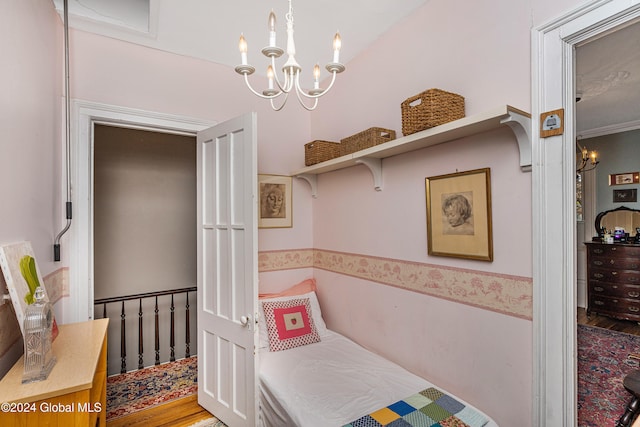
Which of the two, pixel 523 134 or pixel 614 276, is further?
pixel 614 276

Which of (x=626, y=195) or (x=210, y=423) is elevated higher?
(x=626, y=195)

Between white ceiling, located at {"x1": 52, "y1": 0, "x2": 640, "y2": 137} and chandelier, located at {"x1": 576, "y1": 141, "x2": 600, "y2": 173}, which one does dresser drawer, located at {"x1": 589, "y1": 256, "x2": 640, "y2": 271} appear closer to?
chandelier, located at {"x1": 576, "y1": 141, "x2": 600, "y2": 173}

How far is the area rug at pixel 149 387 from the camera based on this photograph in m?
2.47

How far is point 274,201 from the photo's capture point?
290 cm

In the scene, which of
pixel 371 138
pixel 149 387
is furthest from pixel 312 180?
pixel 149 387

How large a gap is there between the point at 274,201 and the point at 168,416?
182cm

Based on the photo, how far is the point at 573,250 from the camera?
4.43ft

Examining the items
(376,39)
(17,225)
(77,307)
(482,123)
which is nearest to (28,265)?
(17,225)

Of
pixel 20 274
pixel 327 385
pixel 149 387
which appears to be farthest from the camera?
pixel 149 387

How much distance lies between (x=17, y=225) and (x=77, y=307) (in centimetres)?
98

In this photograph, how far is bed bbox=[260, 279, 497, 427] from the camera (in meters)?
1.56

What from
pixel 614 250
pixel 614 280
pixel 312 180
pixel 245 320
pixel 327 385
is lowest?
pixel 327 385

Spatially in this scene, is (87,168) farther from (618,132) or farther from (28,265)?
(618,132)

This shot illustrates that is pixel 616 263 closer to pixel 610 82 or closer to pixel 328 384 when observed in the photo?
pixel 610 82
